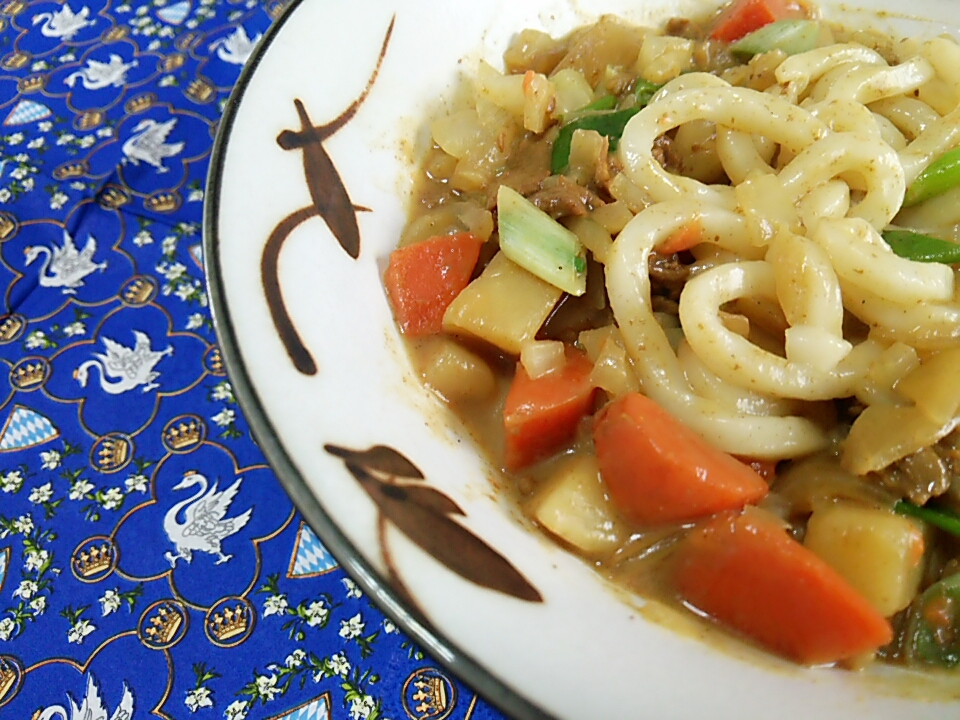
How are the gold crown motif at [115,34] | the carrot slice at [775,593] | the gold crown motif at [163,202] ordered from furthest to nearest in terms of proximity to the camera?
the gold crown motif at [115,34] → the gold crown motif at [163,202] → the carrot slice at [775,593]

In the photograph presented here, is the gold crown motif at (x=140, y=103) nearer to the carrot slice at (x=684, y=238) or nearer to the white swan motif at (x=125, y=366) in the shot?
the white swan motif at (x=125, y=366)

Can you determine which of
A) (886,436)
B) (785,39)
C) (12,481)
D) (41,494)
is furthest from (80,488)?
(785,39)

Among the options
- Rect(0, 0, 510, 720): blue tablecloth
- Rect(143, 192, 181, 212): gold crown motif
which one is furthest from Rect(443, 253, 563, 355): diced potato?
Rect(143, 192, 181, 212): gold crown motif

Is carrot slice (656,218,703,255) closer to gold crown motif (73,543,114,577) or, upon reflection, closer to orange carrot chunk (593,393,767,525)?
orange carrot chunk (593,393,767,525)

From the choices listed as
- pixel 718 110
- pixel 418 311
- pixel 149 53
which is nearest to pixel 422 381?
pixel 418 311

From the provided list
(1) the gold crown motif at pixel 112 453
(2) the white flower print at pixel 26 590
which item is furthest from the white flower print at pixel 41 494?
(2) the white flower print at pixel 26 590

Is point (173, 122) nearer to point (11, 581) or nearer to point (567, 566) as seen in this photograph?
point (11, 581)
